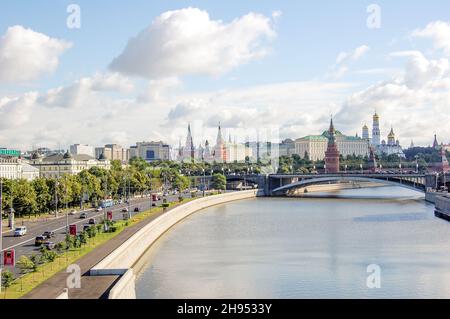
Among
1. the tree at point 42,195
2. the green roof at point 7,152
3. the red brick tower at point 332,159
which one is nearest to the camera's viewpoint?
the tree at point 42,195

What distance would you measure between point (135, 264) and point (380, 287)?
11.3 m

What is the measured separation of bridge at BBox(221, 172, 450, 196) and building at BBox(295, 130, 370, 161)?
74.5 meters

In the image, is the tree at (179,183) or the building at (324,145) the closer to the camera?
the tree at (179,183)

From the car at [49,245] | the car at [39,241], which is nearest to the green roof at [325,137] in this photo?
the car at [39,241]

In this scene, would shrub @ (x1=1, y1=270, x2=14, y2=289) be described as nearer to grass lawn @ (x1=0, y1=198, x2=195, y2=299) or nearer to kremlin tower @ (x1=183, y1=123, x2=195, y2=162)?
grass lawn @ (x1=0, y1=198, x2=195, y2=299)

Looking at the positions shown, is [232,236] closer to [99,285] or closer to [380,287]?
[380,287]

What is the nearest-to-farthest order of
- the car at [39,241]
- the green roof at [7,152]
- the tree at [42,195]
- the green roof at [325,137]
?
1. the car at [39,241]
2. the tree at [42,195]
3. the green roof at [7,152]
4. the green roof at [325,137]

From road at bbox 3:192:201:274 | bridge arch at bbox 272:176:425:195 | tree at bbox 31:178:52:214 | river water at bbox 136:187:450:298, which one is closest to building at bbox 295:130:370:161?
bridge arch at bbox 272:176:425:195

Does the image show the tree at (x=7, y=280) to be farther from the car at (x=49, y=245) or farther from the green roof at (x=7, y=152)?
the green roof at (x=7, y=152)

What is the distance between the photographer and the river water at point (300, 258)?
24469mm

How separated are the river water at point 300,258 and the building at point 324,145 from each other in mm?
124593

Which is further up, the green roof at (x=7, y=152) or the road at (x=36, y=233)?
the green roof at (x=7, y=152)

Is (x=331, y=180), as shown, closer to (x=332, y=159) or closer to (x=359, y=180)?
(x=359, y=180)

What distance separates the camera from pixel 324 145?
183500mm
